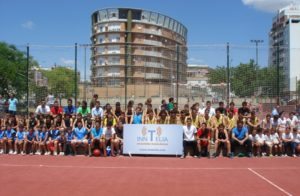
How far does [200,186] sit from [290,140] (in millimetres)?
7830

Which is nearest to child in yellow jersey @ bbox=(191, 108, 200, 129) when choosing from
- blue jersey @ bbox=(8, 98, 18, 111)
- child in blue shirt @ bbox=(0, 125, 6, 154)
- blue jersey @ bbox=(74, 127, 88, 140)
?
blue jersey @ bbox=(74, 127, 88, 140)

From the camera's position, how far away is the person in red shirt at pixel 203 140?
15648mm

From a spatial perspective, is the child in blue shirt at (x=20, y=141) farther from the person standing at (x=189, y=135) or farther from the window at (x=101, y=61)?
the window at (x=101, y=61)

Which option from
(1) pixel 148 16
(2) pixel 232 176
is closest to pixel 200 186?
(2) pixel 232 176

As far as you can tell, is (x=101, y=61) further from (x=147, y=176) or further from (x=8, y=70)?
(x=147, y=176)

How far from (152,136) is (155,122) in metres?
0.74

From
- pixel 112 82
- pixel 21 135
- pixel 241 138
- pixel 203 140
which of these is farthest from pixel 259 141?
pixel 112 82

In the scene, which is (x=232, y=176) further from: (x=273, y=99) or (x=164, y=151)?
(x=273, y=99)

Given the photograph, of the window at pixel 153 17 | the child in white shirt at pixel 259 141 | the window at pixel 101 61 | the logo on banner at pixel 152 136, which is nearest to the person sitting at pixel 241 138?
the child in white shirt at pixel 259 141

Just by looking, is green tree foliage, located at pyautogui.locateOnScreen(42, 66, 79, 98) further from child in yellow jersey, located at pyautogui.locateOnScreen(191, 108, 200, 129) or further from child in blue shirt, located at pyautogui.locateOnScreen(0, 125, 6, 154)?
child in yellow jersey, located at pyautogui.locateOnScreen(191, 108, 200, 129)

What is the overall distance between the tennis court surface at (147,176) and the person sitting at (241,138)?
102 cm

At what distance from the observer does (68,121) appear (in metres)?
16.8

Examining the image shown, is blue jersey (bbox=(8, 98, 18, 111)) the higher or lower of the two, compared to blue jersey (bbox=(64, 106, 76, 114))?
higher

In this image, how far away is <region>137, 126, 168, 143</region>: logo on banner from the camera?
15.8 m
